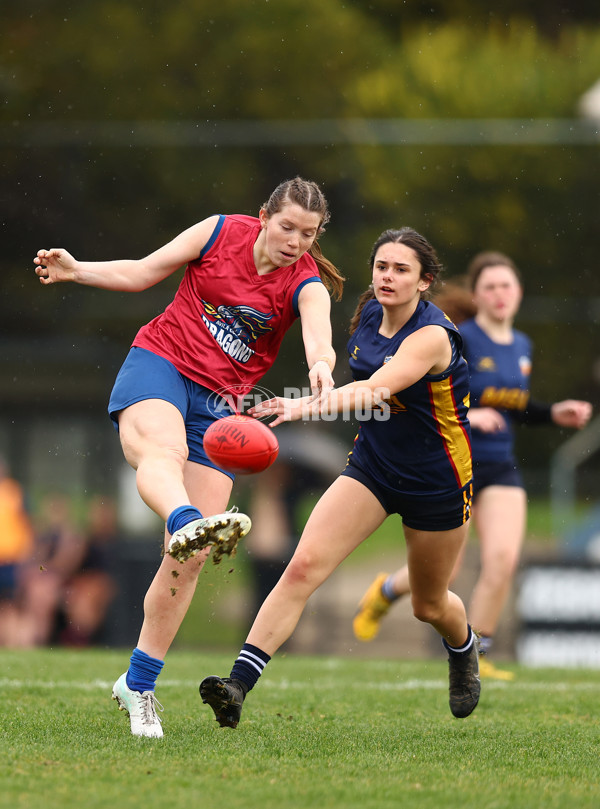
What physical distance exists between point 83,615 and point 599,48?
1459cm

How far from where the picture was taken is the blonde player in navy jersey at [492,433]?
297 inches

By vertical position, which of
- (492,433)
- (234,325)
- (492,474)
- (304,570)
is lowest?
(304,570)

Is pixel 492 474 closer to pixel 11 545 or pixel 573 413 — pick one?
pixel 573 413

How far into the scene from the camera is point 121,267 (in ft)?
16.7

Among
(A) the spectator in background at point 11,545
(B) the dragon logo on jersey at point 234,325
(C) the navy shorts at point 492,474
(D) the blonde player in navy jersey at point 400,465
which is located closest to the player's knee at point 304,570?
(D) the blonde player in navy jersey at point 400,465

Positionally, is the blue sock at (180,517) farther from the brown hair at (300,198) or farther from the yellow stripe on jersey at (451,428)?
the brown hair at (300,198)

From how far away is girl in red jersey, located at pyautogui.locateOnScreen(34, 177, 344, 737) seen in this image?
499cm

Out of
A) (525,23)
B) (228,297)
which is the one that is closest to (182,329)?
(228,297)

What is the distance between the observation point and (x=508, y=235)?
1786 centimetres

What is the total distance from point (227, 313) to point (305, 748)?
1.85m

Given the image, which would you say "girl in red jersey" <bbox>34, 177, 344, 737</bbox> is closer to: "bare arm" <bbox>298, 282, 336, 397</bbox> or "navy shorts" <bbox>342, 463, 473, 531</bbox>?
"bare arm" <bbox>298, 282, 336, 397</bbox>

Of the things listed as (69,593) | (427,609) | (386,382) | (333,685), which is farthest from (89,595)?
(386,382)

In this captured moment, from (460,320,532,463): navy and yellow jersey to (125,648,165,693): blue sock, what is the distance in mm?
3167

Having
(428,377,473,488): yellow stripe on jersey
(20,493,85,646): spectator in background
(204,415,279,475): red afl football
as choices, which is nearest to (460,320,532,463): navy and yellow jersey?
(428,377,473,488): yellow stripe on jersey
